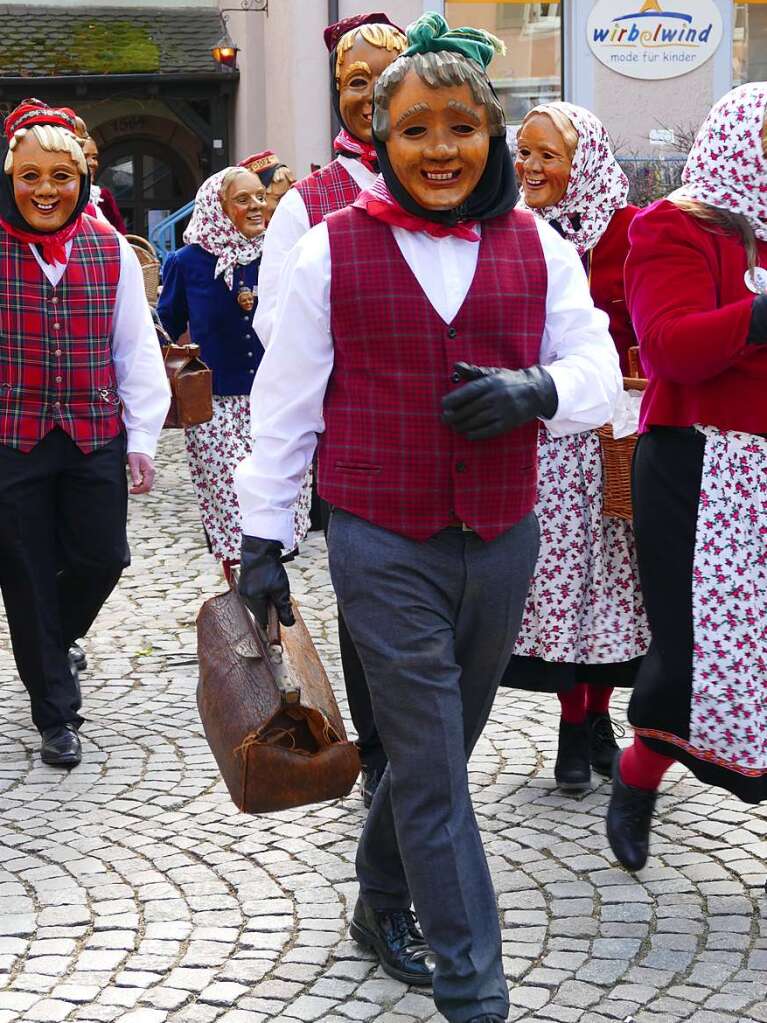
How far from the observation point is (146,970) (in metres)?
3.86

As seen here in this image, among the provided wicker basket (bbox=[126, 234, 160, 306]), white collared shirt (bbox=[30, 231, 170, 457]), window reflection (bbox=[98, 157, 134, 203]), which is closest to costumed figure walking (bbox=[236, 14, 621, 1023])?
white collared shirt (bbox=[30, 231, 170, 457])

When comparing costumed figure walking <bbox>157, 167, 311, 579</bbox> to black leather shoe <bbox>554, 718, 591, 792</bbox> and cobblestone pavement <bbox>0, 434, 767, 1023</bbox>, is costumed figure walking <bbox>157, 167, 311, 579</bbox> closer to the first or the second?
cobblestone pavement <bbox>0, 434, 767, 1023</bbox>

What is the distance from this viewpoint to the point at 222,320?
7516mm

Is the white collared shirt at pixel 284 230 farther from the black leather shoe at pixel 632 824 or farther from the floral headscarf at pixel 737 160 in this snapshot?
the black leather shoe at pixel 632 824

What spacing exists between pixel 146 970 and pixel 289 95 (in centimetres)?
1545

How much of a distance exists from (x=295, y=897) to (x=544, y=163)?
2.20 metres

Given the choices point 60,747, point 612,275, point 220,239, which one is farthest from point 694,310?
point 220,239

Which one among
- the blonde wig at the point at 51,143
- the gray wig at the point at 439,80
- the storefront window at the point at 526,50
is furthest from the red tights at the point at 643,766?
the storefront window at the point at 526,50

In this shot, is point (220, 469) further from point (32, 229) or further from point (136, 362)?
point (32, 229)

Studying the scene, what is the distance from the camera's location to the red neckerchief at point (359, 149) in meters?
4.80

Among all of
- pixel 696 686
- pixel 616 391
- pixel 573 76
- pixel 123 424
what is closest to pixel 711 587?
pixel 696 686

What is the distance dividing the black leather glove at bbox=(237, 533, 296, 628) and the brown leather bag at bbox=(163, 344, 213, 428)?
3044 mm

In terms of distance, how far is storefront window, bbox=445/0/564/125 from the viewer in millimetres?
17531

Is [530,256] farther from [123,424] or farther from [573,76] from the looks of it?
[573,76]
